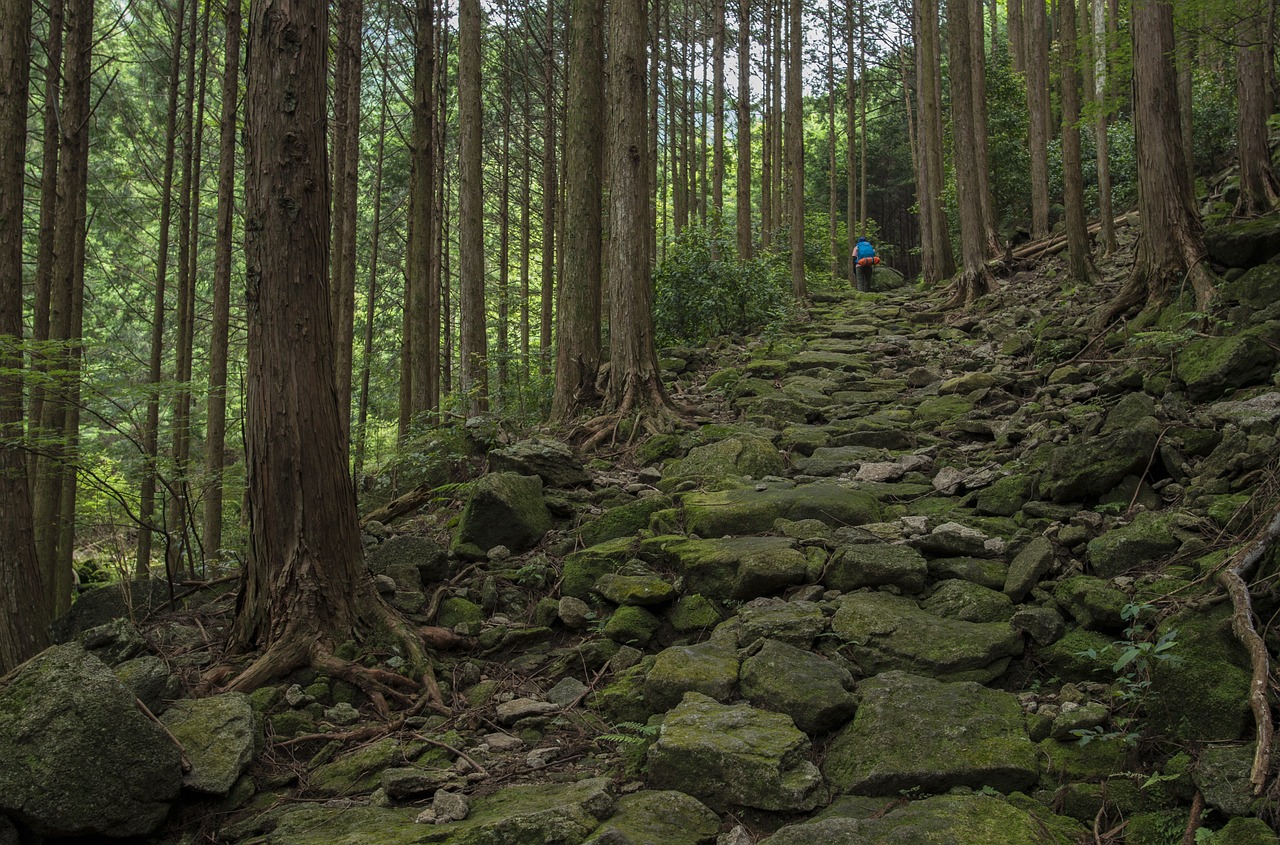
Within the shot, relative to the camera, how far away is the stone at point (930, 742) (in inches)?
128

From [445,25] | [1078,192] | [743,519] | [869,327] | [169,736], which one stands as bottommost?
[169,736]

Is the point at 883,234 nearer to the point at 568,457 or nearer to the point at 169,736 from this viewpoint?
the point at 568,457

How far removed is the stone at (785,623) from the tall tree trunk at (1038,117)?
49.1 feet

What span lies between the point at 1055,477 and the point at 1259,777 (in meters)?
2.75

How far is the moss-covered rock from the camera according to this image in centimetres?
577

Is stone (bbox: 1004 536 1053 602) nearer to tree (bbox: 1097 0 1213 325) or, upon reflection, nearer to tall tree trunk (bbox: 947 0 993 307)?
tree (bbox: 1097 0 1213 325)

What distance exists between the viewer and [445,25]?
46.1ft

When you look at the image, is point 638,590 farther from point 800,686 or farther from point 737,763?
point 737,763

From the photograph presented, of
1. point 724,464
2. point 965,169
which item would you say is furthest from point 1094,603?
point 965,169

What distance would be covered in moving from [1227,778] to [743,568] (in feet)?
8.67

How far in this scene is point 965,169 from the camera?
14.9 metres

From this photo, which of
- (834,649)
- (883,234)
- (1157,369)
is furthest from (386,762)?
(883,234)

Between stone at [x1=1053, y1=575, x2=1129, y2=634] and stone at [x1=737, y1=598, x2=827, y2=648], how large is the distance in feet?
4.06

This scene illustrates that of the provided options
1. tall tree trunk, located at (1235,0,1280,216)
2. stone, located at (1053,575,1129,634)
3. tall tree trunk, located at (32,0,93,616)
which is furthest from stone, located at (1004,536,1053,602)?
tall tree trunk, located at (32,0,93,616)
